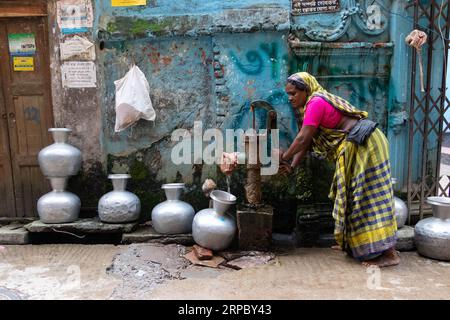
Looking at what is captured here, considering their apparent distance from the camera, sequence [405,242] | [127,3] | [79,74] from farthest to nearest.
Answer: [79,74] → [127,3] → [405,242]

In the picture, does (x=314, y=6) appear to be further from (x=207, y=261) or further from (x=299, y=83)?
(x=207, y=261)

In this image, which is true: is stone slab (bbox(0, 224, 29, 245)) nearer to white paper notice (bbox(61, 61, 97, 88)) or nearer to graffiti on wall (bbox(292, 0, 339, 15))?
white paper notice (bbox(61, 61, 97, 88))

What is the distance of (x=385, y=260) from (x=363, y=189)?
0.72 m

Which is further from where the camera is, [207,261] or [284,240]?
[284,240]

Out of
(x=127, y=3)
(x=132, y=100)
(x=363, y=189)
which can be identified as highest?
(x=127, y=3)

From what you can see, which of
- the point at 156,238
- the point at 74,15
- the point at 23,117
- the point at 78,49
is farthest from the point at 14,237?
the point at 74,15

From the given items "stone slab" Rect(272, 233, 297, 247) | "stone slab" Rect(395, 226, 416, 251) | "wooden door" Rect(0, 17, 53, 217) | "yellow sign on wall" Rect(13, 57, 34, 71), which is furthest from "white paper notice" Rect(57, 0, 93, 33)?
"stone slab" Rect(395, 226, 416, 251)

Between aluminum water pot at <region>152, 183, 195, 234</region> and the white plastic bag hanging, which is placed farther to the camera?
the white plastic bag hanging

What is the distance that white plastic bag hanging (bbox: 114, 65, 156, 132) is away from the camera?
469 centimetres

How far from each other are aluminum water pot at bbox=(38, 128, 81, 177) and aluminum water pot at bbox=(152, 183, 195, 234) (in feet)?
3.64

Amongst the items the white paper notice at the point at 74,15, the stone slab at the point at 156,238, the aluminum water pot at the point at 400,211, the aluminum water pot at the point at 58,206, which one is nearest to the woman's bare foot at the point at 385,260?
the aluminum water pot at the point at 400,211

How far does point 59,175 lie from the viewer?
15.3 feet

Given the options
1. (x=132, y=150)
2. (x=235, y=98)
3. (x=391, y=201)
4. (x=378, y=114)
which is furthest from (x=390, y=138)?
(x=132, y=150)

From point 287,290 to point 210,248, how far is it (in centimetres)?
98
